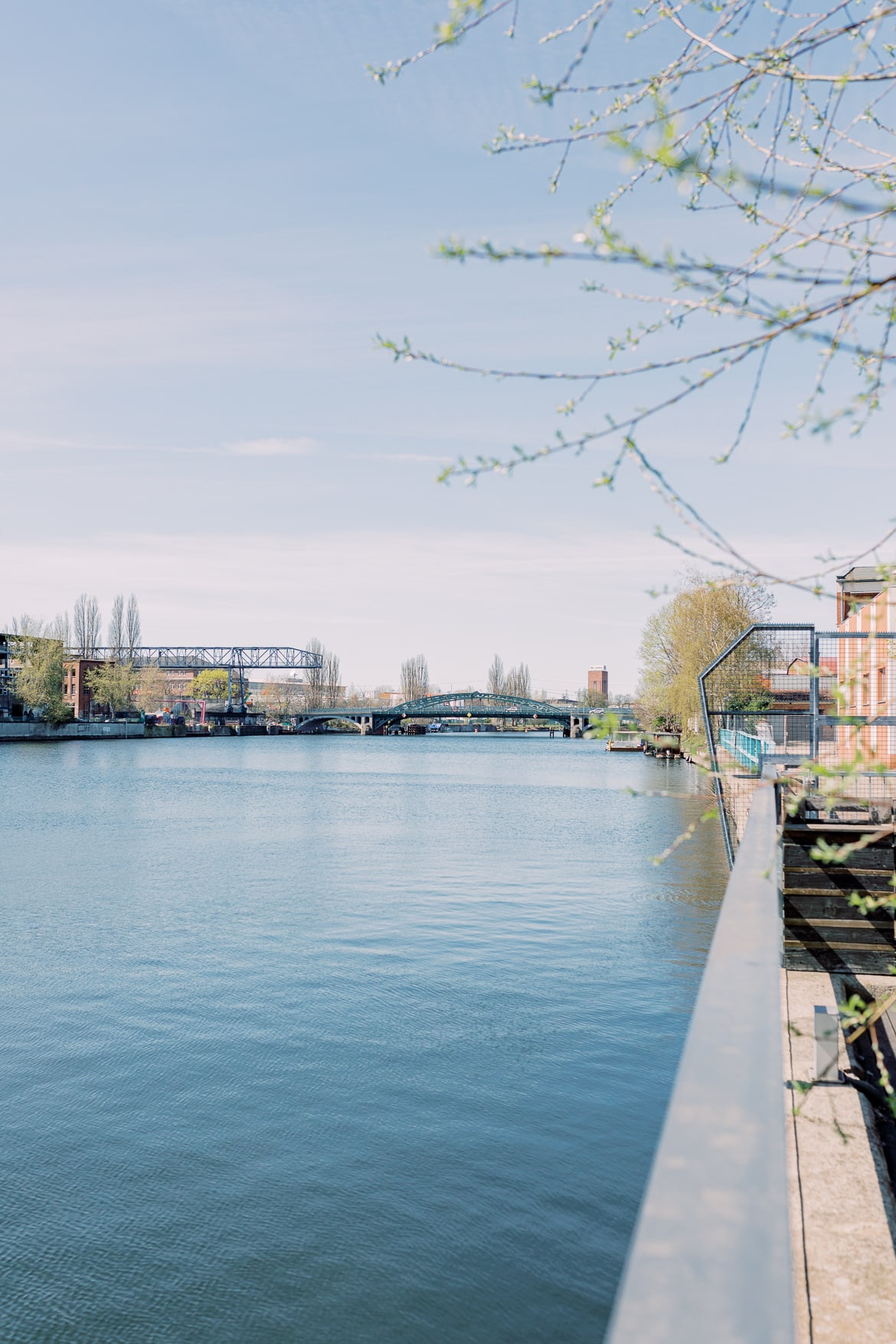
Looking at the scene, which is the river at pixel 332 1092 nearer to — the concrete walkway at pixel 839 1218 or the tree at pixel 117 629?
the concrete walkway at pixel 839 1218

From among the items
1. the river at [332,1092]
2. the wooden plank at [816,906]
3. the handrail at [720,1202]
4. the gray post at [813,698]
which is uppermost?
the gray post at [813,698]

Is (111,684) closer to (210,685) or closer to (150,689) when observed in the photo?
(150,689)

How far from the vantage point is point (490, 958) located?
15.8 metres

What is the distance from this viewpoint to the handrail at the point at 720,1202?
90 cm

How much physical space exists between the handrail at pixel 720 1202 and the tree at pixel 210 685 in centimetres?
17537

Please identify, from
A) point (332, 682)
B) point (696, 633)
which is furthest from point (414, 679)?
point (696, 633)

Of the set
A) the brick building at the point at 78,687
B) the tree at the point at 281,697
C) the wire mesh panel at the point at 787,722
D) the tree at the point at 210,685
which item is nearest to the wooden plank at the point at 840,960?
the wire mesh panel at the point at 787,722

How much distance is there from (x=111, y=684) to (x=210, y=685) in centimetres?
5633

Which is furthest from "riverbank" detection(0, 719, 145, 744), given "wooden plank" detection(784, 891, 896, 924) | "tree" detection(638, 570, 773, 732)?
"wooden plank" detection(784, 891, 896, 924)

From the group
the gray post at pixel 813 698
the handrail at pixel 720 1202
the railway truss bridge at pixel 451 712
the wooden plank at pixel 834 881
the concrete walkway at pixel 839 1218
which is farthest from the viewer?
the railway truss bridge at pixel 451 712

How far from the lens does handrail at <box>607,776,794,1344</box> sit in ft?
2.95

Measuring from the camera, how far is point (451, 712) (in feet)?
506

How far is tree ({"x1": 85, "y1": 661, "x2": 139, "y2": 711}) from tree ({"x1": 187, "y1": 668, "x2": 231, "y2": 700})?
4151 cm

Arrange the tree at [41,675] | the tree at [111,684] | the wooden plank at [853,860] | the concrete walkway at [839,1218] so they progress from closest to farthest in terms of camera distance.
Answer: the concrete walkway at [839,1218] < the wooden plank at [853,860] < the tree at [41,675] < the tree at [111,684]
